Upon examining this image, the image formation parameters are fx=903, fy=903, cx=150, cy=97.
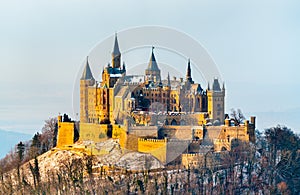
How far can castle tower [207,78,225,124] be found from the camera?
73188 mm

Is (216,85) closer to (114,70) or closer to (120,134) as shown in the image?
(114,70)

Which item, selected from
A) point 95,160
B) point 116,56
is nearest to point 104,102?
point 116,56

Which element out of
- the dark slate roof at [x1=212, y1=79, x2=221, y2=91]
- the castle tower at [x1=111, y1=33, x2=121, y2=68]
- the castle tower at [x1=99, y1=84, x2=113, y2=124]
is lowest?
the castle tower at [x1=99, y1=84, x2=113, y2=124]

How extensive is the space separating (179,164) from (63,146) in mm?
11733

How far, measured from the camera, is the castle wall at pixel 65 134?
244 feet

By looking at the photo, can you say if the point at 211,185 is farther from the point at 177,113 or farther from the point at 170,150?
the point at 177,113

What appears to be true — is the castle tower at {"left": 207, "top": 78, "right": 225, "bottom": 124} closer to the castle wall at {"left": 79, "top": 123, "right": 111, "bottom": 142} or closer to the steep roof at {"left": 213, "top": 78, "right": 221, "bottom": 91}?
the steep roof at {"left": 213, "top": 78, "right": 221, "bottom": 91}

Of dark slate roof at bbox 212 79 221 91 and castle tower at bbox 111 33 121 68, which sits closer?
dark slate roof at bbox 212 79 221 91

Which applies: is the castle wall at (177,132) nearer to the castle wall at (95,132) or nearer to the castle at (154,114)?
the castle at (154,114)

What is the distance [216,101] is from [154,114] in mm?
5289

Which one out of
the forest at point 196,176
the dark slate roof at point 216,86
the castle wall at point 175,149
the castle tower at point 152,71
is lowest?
the forest at point 196,176

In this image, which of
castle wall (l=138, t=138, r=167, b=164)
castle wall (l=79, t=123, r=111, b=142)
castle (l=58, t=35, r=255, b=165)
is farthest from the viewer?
castle wall (l=79, t=123, r=111, b=142)

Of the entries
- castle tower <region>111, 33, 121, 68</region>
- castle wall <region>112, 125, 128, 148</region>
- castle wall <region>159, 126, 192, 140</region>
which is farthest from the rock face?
castle tower <region>111, 33, 121, 68</region>

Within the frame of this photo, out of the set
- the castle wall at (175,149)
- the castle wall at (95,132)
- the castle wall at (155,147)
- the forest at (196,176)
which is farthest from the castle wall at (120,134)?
the castle wall at (175,149)
